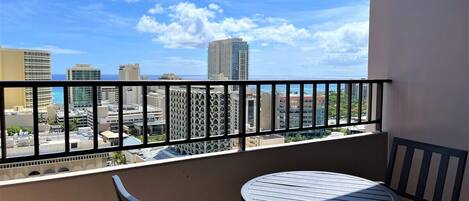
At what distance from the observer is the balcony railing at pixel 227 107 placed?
2.13 m

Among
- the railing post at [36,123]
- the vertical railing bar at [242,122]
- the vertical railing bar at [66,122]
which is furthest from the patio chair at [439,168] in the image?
the railing post at [36,123]

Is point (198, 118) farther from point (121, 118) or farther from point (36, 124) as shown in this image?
point (36, 124)

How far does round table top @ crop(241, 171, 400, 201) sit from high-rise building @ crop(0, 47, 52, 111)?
4.42 ft

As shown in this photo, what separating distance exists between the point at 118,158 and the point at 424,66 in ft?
9.48

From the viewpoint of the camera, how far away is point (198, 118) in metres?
2.76

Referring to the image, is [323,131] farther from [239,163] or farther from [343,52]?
[343,52]

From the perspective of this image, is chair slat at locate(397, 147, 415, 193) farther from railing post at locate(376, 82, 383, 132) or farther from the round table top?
railing post at locate(376, 82, 383, 132)

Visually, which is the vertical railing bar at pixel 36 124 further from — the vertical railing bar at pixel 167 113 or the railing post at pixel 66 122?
the vertical railing bar at pixel 167 113

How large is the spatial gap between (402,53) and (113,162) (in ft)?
9.64

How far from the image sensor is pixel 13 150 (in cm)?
209

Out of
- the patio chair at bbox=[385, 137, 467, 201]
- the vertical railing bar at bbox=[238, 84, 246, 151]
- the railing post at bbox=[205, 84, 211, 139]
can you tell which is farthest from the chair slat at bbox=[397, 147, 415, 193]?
the railing post at bbox=[205, 84, 211, 139]

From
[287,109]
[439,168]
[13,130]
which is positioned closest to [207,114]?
[287,109]

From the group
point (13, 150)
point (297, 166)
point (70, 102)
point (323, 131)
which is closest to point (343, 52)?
point (323, 131)

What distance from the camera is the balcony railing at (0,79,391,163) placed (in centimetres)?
213
